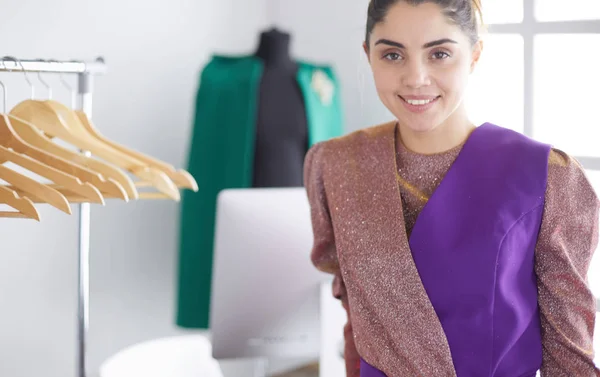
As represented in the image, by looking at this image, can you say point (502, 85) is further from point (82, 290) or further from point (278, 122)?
point (82, 290)

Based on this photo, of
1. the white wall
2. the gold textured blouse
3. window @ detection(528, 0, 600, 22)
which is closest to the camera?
the gold textured blouse

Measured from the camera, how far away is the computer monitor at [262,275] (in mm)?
1672

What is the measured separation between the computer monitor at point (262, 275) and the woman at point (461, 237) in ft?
1.43

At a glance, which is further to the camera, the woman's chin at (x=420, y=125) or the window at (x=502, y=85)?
the window at (x=502, y=85)

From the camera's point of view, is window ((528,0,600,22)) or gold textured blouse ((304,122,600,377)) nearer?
gold textured blouse ((304,122,600,377))

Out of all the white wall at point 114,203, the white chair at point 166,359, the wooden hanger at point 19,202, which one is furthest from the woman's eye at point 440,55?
the white wall at point 114,203

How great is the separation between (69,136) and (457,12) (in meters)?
0.85

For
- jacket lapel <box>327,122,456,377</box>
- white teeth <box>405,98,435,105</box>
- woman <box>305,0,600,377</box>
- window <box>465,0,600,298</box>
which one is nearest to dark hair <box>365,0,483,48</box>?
woman <box>305,0,600,377</box>

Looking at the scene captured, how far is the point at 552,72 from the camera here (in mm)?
2297

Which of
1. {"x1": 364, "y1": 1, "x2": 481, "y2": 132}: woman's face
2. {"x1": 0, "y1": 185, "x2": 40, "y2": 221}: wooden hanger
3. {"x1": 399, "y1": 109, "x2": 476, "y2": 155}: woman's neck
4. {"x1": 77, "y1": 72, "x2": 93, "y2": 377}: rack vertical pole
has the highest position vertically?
{"x1": 364, "y1": 1, "x2": 481, "y2": 132}: woman's face

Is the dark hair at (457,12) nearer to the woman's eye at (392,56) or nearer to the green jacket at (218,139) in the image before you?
the woman's eye at (392,56)

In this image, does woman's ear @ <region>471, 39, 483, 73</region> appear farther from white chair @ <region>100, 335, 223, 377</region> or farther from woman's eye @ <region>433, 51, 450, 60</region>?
white chair @ <region>100, 335, 223, 377</region>

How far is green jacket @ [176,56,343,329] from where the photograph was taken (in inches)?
95.3

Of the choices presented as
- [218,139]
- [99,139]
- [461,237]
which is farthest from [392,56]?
[218,139]
